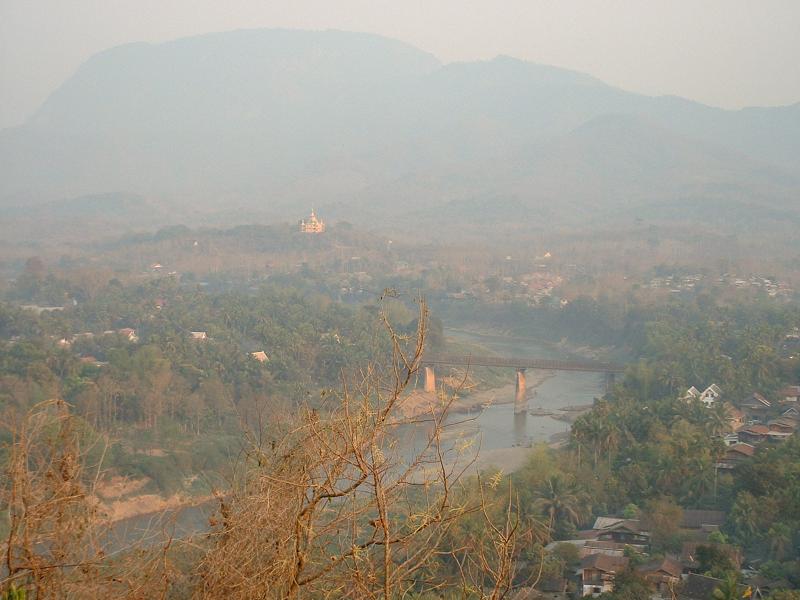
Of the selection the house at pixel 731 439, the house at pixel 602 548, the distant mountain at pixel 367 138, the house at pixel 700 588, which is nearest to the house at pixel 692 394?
the house at pixel 731 439

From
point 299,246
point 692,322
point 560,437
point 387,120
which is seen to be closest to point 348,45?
point 387,120

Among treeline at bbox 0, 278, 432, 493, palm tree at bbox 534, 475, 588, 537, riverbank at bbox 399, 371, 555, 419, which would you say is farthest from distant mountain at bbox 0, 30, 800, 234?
palm tree at bbox 534, 475, 588, 537

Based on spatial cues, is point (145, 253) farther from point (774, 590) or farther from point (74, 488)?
point (74, 488)

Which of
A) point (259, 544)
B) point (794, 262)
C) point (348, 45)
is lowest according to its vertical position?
point (794, 262)

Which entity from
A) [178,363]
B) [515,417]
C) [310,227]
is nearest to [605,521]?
[515,417]

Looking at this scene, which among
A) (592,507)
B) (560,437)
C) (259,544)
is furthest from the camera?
(560,437)

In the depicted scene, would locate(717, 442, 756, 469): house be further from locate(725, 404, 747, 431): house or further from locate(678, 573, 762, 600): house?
locate(678, 573, 762, 600): house
